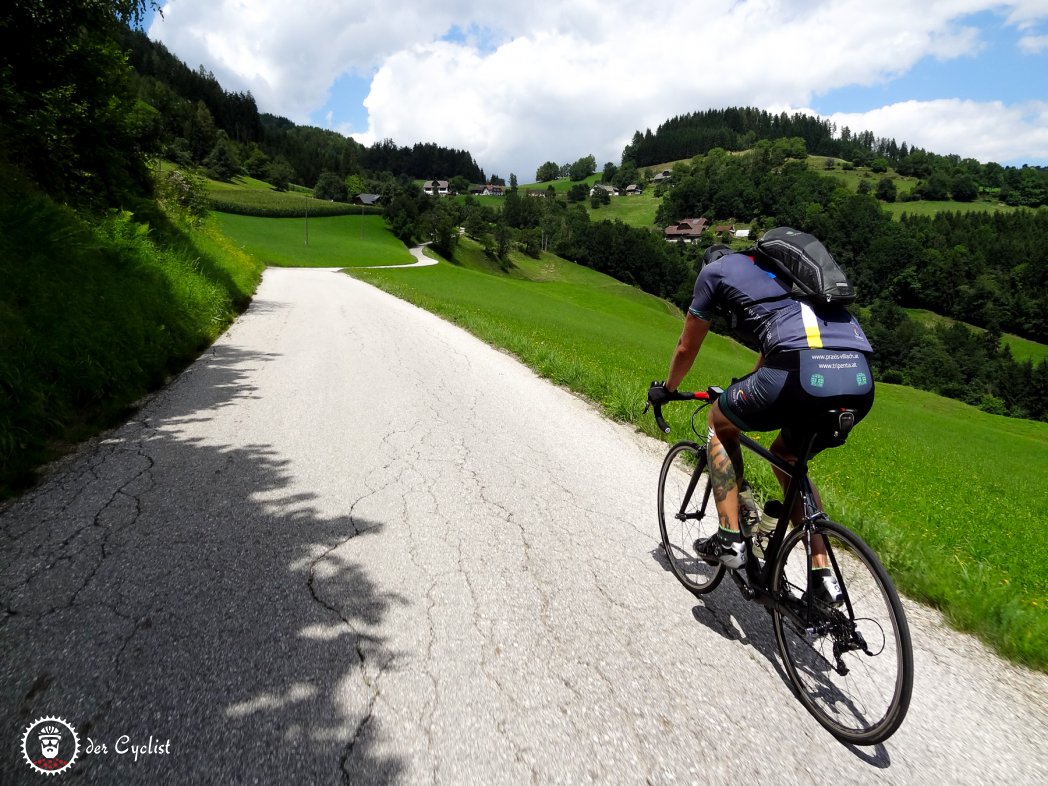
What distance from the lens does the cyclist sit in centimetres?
255

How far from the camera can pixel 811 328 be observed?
104 inches

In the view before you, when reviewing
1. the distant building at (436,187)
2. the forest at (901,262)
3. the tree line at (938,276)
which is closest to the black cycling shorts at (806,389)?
the forest at (901,262)

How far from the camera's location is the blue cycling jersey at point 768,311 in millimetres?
2631

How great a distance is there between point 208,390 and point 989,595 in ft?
28.8

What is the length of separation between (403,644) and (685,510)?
2.36 m

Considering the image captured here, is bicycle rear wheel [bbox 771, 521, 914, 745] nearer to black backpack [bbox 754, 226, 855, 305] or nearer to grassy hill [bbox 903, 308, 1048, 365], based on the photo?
black backpack [bbox 754, 226, 855, 305]

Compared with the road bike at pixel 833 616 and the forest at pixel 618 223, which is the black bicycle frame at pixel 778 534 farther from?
the forest at pixel 618 223

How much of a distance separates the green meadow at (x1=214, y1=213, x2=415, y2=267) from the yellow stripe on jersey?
5001 centimetres

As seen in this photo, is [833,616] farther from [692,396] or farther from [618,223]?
[618,223]

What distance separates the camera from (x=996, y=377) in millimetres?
73500

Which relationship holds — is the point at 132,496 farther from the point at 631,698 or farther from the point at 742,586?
the point at 742,586

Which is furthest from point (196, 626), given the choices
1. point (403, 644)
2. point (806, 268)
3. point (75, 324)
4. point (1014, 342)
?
point (1014, 342)

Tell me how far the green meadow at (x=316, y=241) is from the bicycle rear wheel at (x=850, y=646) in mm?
50397

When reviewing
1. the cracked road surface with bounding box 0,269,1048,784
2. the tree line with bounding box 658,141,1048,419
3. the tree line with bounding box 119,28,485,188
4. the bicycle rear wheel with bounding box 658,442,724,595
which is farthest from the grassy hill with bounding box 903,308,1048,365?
the tree line with bounding box 119,28,485,188
